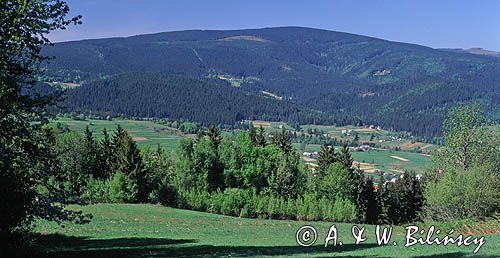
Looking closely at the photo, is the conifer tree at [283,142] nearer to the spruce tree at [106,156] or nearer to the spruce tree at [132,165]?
the spruce tree at [132,165]

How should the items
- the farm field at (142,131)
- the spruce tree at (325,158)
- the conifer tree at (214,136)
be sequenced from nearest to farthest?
1. the conifer tree at (214,136)
2. the spruce tree at (325,158)
3. the farm field at (142,131)

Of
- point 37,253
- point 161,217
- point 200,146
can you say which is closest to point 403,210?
point 200,146

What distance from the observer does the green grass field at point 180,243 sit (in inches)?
878

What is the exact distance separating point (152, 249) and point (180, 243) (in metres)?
3.63

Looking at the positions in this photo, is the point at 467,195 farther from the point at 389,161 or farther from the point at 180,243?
the point at 389,161

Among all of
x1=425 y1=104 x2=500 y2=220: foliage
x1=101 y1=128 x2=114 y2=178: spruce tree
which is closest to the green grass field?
x1=425 y1=104 x2=500 y2=220: foliage

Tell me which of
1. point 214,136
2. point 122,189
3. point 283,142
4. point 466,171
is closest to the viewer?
point 466,171

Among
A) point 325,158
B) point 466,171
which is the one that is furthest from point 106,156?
point 466,171

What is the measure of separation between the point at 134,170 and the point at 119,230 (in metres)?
28.9

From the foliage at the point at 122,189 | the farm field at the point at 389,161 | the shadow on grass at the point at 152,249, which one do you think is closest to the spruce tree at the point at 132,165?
the foliage at the point at 122,189

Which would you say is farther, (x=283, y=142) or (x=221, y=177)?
(x=283, y=142)

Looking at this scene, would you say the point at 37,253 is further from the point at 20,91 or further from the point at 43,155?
the point at 20,91

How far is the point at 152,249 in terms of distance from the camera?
24.6m

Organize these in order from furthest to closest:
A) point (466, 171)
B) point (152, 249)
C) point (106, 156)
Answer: point (106, 156) < point (466, 171) < point (152, 249)
